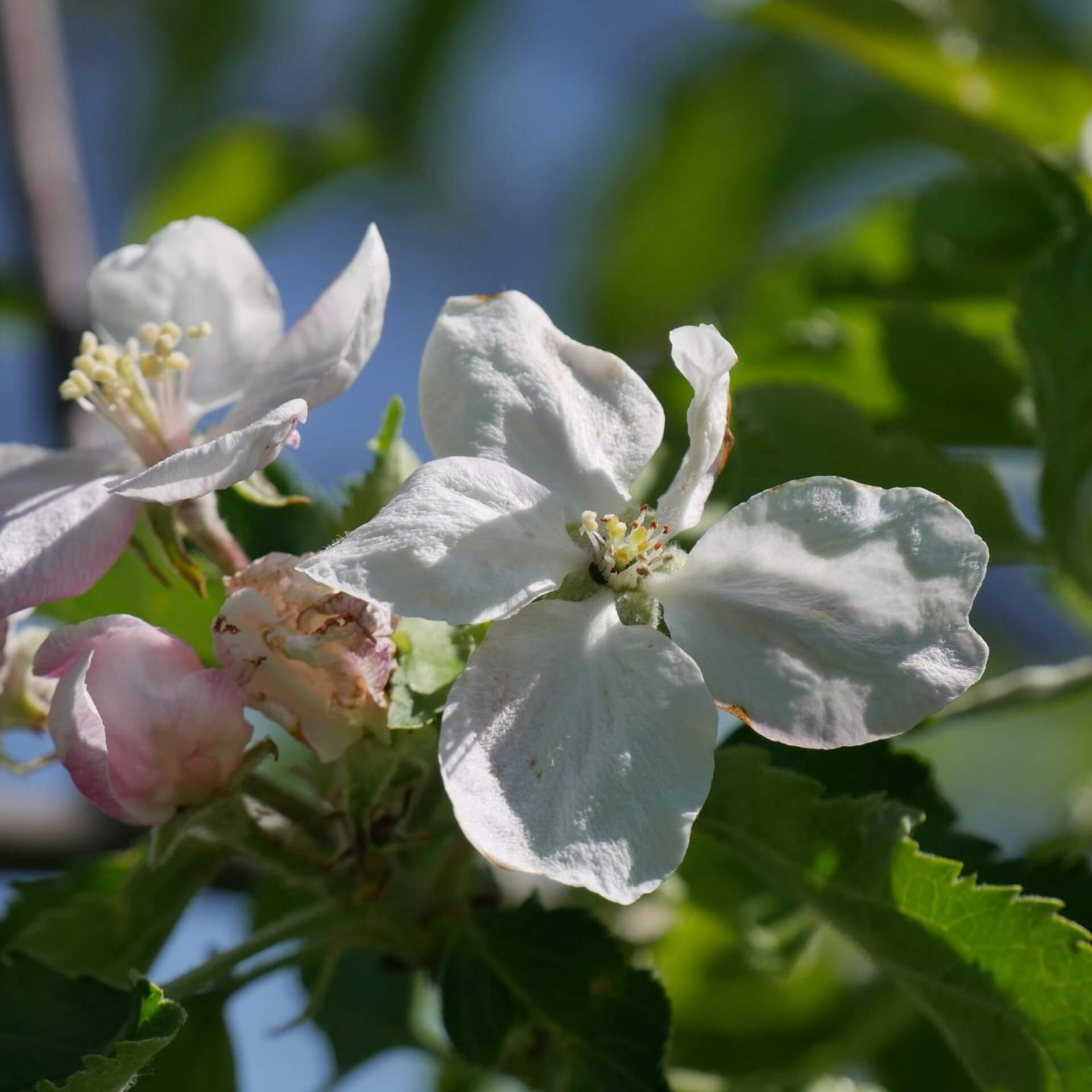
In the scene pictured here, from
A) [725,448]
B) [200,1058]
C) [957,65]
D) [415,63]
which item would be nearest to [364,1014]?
[200,1058]

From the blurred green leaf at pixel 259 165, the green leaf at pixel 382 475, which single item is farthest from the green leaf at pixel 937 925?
the blurred green leaf at pixel 259 165

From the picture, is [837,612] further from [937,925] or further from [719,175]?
[719,175]

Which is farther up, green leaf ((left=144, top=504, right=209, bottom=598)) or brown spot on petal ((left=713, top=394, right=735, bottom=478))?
brown spot on petal ((left=713, top=394, right=735, bottom=478))

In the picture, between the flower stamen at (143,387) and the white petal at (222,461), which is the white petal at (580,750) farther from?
the flower stamen at (143,387)

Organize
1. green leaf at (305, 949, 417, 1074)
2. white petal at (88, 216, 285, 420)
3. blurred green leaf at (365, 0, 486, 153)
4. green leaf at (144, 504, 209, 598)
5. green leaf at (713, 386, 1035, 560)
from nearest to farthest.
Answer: green leaf at (144, 504, 209, 598) → green leaf at (713, 386, 1035, 560) → white petal at (88, 216, 285, 420) → green leaf at (305, 949, 417, 1074) → blurred green leaf at (365, 0, 486, 153)

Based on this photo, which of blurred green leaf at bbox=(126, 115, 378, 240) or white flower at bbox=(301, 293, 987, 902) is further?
blurred green leaf at bbox=(126, 115, 378, 240)

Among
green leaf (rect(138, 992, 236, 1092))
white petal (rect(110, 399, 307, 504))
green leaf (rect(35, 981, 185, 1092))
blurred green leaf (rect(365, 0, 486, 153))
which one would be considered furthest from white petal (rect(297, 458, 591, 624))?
blurred green leaf (rect(365, 0, 486, 153))

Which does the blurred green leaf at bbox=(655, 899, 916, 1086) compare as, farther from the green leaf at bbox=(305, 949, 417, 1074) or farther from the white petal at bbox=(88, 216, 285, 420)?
the white petal at bbox=(88, 216, 285, 420)

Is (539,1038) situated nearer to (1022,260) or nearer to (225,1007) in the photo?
(225,1007)
